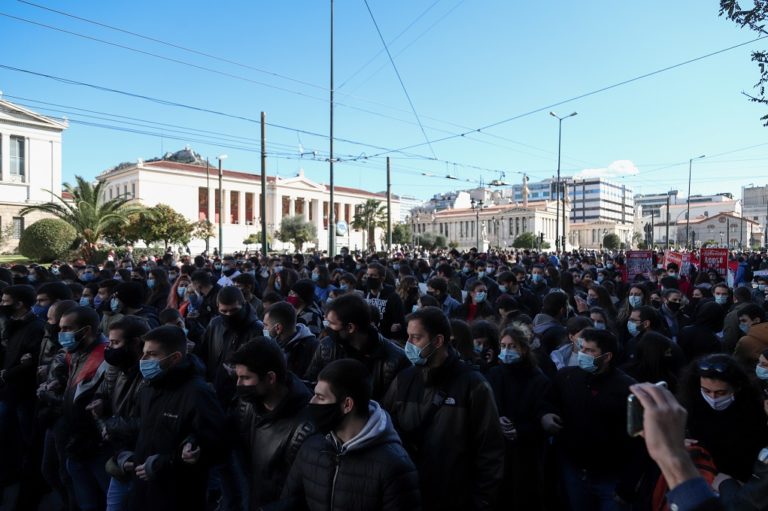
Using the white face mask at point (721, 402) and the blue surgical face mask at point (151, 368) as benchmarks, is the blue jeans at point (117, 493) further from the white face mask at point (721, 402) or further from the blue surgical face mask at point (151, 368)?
the white face mask at point (721, 402)

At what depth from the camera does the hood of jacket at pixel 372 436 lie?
241 cm

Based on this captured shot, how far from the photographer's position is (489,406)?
3.00 meters

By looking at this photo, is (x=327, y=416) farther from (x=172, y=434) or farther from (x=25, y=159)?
(x=25, y=159)

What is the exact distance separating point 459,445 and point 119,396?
89.2 inches

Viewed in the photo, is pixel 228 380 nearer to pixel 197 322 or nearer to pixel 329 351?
pixel 329 351

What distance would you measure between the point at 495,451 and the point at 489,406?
0.23m

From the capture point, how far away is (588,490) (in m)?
3.69

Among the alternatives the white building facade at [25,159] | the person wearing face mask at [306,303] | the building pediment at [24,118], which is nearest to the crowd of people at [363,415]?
the person wearing face mask at [306,303]

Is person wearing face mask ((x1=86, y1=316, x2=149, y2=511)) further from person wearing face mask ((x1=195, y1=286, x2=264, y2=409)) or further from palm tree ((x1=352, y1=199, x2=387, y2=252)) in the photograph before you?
palm tree ((x1=352, y1=199, x2=387, y2=252))

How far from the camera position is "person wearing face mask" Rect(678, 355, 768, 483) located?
9.49 feet

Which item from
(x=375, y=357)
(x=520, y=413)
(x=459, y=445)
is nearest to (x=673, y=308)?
(x=520, y=413)

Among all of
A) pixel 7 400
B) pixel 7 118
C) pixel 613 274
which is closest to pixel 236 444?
pixel 7 400

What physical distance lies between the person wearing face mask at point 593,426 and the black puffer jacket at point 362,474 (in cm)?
155

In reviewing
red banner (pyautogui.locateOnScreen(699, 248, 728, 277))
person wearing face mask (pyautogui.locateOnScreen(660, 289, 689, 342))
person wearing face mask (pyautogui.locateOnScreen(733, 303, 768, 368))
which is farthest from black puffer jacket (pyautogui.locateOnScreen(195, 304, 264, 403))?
red banner (pyautogui.locateOnScreen(699, 248, 728, 277))
